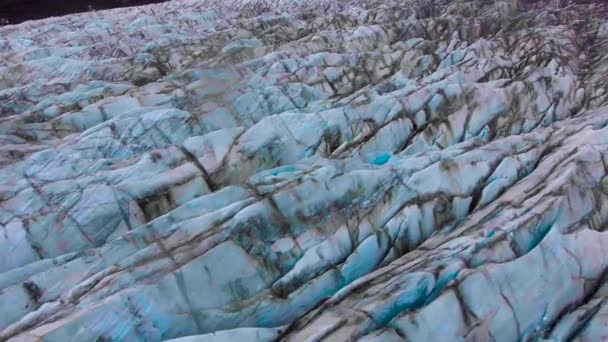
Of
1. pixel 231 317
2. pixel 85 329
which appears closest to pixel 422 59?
pixel 231 317

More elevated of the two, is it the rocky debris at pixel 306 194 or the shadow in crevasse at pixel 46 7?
the shadow in crevasse at pixel 46 7

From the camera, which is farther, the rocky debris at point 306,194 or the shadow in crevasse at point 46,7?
the shadow in crevasse at point 46,7

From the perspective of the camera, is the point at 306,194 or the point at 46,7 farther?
the point at 46,7

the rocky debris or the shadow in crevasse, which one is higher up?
the shadow in crevasse

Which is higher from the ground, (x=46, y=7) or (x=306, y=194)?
(x=46, y=7)

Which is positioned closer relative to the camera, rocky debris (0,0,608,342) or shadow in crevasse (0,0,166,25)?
rocky debris (0,0,608,342)
